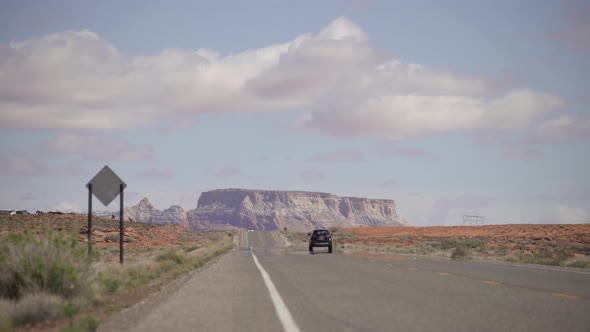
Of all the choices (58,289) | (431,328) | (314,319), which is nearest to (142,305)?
(58,289)

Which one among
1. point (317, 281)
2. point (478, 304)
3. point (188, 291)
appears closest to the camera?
point (478, 304)

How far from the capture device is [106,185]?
2162 centimetres

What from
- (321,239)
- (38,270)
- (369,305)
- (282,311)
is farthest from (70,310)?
(321,239)

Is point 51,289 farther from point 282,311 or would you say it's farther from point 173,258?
point 173,258

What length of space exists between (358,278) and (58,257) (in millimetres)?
8606

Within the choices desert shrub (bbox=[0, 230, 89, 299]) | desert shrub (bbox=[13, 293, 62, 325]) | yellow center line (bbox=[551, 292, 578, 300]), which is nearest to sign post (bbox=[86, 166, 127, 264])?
desert shrub (bbox=[0, 230, 89, 299])

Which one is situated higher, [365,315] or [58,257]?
[58,257]

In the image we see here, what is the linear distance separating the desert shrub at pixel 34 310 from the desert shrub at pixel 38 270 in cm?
152

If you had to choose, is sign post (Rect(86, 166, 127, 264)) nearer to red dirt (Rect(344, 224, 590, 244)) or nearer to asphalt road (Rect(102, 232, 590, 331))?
asphalt road (Rect(102, 232, 590, 331))

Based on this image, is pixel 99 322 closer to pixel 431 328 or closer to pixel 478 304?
pixel 431 328

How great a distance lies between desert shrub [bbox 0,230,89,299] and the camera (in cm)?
1280

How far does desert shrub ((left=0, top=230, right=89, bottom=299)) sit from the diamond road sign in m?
7.85

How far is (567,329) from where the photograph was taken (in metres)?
9.15

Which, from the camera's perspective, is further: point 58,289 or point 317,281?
point 317,281
